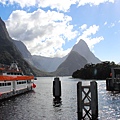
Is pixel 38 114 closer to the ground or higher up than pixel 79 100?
closer to the ground

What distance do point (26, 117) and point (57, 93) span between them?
28877mm

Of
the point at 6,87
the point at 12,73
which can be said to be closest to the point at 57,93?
the point at 6,87

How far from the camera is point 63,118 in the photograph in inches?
1634

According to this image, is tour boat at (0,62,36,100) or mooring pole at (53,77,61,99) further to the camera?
mooring pole at (53,77,61,99)

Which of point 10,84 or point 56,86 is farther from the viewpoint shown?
point 10,84

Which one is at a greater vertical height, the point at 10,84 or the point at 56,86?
the point at 10,84

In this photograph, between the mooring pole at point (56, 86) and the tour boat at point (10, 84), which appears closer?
the tour boat at point (10, 84)

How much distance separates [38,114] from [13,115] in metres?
4.95

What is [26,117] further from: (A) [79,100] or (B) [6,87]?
(B) [6,87]

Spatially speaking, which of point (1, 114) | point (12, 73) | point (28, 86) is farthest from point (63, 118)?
point (28, 86)

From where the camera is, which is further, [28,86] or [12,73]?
[28,86]

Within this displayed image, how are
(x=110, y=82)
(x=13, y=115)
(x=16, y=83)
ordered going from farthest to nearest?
(x=110, y=82)
(x=16, y=83)
(x=13, y=115)

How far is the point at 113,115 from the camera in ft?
143

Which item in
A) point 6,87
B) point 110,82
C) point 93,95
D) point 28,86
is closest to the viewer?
point 93,95
